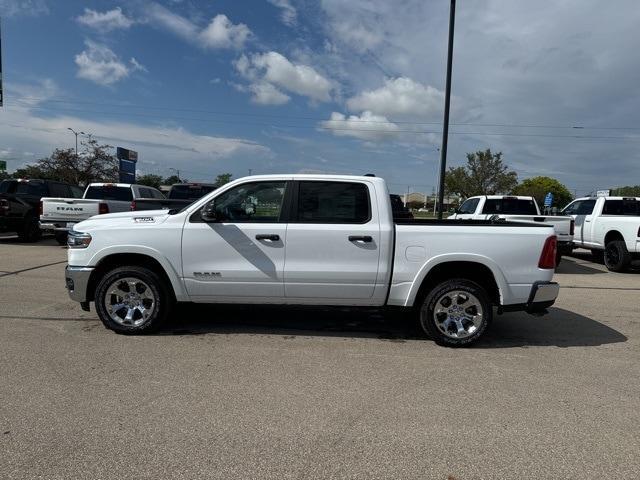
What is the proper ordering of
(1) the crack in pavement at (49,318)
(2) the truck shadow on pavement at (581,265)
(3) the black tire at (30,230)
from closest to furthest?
1. (1) the crack in pavement at (49,318)
2. (2) the truck shadow on pavement at (581,265)
3. (3) the black tire at (30,230)

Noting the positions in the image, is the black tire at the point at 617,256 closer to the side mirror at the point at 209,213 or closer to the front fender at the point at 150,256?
the side mirror at the point at 209,213

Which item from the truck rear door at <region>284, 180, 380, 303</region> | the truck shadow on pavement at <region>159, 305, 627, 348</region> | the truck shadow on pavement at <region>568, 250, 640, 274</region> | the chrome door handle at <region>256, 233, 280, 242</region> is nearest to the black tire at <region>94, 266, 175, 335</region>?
the truck shadow on pavement at <region>159, 305, 627, 348</region>

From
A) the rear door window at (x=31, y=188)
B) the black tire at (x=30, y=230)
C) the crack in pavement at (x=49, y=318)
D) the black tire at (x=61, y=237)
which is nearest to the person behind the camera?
the crack in pavement at (x=49, y=318)

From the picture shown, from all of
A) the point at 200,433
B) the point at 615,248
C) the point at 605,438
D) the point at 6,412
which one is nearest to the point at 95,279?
the point at 6,412

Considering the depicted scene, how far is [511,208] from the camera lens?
13.1 metres

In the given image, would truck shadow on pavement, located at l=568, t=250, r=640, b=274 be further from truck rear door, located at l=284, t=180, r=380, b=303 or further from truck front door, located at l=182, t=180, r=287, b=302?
truck front door, located at l=182, t=180, r=287, b=302

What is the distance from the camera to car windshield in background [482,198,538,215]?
13063mm

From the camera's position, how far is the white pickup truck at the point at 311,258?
5188 mm

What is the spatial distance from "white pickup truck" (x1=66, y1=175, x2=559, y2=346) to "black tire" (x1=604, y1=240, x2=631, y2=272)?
7845 mm

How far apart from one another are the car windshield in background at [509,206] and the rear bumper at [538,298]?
8.11m

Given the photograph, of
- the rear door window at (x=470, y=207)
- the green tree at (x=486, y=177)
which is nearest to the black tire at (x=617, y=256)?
the rear door window at (x=470, y=207)

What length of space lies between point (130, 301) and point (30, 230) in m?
11.6

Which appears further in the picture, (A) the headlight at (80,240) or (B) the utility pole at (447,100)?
(B) the utility pole at (447,100)

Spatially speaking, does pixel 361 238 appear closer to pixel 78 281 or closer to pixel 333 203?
pixel 333 203
